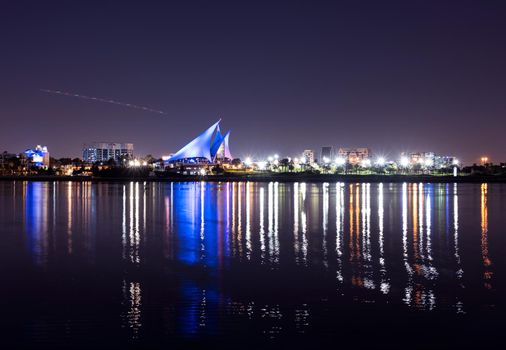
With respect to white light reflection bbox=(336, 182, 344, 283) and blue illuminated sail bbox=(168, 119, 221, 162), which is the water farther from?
blue illuminated sail bbox=(168, 119, 221, 162)

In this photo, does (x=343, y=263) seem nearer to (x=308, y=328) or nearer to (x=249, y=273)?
(x=249, y=273)

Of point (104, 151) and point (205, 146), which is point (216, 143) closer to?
point (205, 146)

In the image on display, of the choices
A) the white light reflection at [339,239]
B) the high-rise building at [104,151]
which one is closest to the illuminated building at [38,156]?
the high-rise building at [104,151]

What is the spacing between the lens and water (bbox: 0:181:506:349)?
5391 mm

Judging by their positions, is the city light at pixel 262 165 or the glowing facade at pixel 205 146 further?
the city light at pixel 262 165

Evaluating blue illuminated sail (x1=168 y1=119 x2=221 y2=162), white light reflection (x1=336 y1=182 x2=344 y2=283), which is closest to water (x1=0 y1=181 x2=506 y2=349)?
white light reflection (x1=336 y1=182 x2=344 y2=283)

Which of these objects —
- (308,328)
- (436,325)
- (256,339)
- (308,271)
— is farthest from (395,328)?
(308,271)

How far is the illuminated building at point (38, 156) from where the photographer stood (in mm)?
124225

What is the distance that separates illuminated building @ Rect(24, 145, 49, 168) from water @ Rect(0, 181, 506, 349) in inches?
4635

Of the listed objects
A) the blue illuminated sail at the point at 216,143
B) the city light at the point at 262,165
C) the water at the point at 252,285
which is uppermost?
the blue illuminated sail at the point at 216,143

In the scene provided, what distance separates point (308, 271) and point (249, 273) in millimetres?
915

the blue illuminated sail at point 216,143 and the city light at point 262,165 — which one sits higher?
the blue illuminated sail at point 216,143

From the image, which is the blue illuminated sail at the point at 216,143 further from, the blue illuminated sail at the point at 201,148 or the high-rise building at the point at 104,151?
the high-rise building at the point at 104,151

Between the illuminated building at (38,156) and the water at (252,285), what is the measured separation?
118 m
